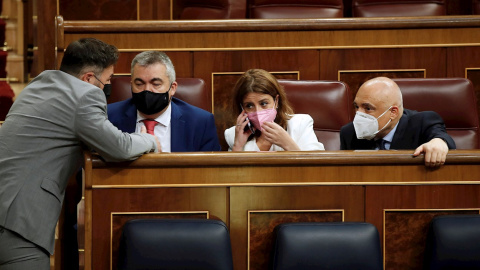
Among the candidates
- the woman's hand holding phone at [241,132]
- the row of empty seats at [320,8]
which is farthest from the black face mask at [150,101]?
the row of empty seats at [320,8]

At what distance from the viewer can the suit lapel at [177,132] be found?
101 cm

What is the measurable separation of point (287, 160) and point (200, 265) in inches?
5.9

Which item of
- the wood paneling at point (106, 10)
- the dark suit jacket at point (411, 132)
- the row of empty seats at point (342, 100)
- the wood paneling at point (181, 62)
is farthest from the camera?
the wood paneling at point (106, 10)

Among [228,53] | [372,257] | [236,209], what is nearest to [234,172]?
[236,209]

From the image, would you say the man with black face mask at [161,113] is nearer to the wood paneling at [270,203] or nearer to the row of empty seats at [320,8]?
the wood paneling at [270,203]

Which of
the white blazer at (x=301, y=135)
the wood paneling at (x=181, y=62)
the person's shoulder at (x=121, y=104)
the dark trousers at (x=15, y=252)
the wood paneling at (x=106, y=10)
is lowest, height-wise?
the dark trousers at (x=15, y=252)

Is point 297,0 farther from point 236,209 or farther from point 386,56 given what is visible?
point 236,209

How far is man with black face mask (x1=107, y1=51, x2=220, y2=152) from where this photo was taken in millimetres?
993

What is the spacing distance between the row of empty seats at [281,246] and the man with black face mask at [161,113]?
259mm

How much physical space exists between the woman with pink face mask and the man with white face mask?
0.18 feet

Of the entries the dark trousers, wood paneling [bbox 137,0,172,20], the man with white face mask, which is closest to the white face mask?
the man with white face mask

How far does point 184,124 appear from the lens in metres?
1.01

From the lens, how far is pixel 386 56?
4.00 ft

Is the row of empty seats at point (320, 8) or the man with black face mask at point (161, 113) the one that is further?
the row of empty seats at point (320, 8)
